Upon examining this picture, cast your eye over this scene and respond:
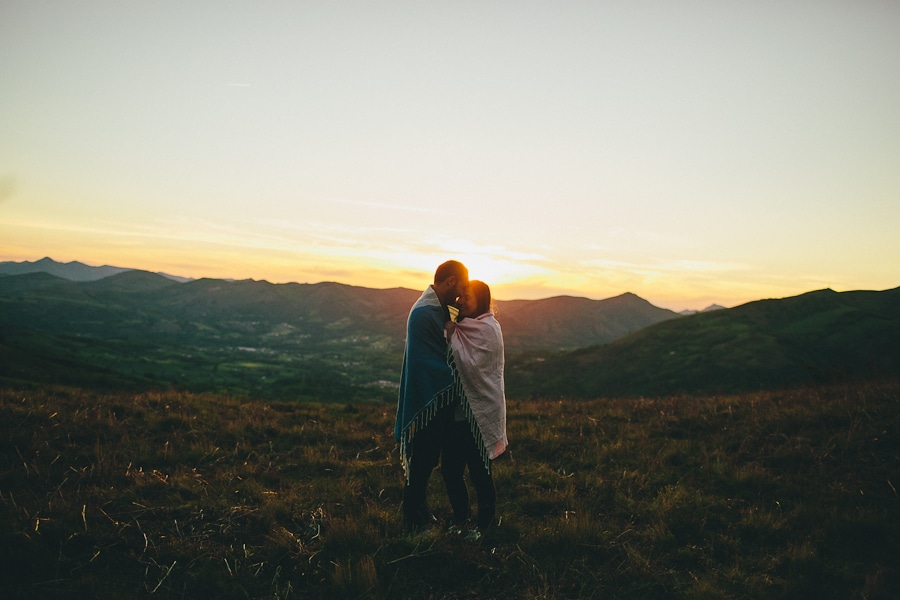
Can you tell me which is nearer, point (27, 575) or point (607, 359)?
point (27, 575)

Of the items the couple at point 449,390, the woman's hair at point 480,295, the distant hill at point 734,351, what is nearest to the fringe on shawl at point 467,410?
the couple at point 449,390

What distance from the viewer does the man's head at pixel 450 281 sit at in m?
5.04

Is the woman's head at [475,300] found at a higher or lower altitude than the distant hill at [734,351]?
higher

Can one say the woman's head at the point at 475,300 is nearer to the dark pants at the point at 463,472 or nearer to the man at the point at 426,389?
the man at the point at 426,389

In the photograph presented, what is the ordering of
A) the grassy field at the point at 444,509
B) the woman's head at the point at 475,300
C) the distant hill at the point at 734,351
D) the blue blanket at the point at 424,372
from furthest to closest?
the distant hill at the point at 734,351, the woman's head at the point at 475,300, the blue blanket at the point at 424,372, the grassy field at the point at 444,509

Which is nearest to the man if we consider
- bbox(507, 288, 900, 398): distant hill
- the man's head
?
the man's head

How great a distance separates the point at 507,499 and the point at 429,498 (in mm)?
1091

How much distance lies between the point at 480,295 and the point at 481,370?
2.76 feet

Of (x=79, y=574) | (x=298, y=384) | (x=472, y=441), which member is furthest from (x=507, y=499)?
(x=298, y=384)

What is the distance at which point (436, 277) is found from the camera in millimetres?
5113

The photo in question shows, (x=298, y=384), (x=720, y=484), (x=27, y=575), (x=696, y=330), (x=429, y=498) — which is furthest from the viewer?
(x=298, y=384)

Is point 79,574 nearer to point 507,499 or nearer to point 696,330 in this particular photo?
point 507,499

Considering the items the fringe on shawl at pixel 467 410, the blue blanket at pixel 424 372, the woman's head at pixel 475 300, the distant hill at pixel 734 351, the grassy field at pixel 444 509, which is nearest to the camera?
the grassy field at pixel 444 509

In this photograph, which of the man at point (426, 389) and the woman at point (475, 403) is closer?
the man at point (426, 389)
